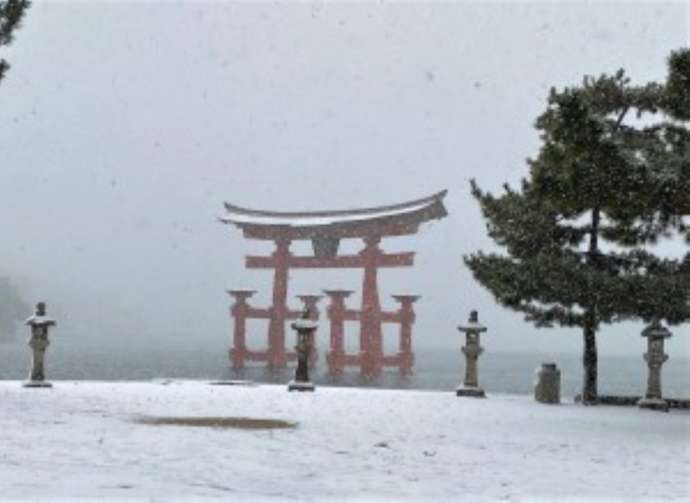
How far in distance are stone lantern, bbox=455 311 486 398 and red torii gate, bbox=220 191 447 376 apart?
90.6 feet

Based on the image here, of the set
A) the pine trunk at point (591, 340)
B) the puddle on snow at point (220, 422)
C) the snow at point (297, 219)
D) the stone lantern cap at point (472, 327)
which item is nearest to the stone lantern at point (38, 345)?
the puddle on snow at point (220, 422)

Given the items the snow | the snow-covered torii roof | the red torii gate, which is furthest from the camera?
the snow

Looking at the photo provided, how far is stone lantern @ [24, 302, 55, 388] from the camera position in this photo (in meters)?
14.8

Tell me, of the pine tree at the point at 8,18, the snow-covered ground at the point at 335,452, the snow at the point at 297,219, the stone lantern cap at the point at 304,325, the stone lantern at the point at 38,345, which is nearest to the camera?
the snow-covered ground at the point at 335,452

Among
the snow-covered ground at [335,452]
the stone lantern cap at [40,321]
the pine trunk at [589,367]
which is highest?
the stone lantern cap at [40,321]

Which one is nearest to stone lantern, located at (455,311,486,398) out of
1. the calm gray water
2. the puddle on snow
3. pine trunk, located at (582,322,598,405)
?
pine trunk, located at (582,322,598,405)

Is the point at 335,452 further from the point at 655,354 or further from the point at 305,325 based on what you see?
the point at 655,354

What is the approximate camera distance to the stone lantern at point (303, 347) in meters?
15.3

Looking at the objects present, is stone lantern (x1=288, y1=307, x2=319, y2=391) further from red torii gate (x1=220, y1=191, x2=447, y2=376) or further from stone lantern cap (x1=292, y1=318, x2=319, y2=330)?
red torii gate (x1=220, y1=191, x2=447, y2=376)

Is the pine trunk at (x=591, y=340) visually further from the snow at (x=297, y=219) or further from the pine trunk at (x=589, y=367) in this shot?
the snow at (x=297, y=219)

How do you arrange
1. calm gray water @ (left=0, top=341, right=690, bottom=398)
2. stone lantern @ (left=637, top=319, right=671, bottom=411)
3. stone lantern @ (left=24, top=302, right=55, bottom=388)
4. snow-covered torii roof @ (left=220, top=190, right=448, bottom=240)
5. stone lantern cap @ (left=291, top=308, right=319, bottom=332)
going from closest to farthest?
stone lantern @ (left=637, top=319, right=671, bottom=411) → stone lantern @ (left=24, top=302, right=55, bottom=388) → stone lantern cap @ (left=291, top=308, right=319, bottom=332) → snow-covered torii roof @ (left=220, top=190, right=448, bottom=240) → calm gray water @ (left=0, top=341, right=690, bottom=398)

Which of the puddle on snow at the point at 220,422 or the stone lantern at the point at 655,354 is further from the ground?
the stone lantern at the point at 655,354

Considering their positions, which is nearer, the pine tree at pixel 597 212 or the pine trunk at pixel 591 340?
the pine tree at pixel 597 212

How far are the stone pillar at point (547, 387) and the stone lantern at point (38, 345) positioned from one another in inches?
322
